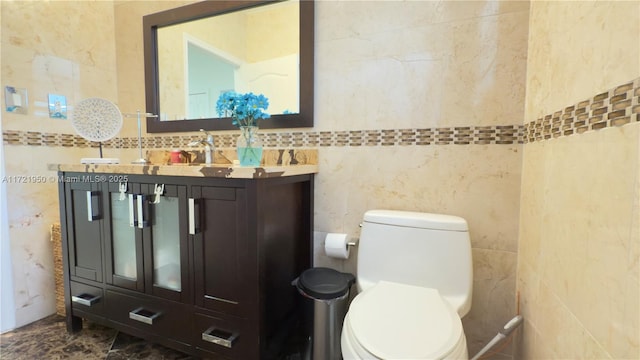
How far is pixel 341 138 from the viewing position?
59.1 inches

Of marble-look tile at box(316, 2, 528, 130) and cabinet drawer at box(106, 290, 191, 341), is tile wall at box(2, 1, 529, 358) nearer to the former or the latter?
marble-look tile at box(316, 2, 528, 130)

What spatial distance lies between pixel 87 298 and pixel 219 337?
2.75 feet

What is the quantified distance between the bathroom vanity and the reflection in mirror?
1.79 ft

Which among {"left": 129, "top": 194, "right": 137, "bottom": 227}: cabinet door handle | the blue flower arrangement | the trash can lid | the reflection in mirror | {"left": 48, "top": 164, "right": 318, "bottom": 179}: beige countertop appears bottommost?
the trash can lid

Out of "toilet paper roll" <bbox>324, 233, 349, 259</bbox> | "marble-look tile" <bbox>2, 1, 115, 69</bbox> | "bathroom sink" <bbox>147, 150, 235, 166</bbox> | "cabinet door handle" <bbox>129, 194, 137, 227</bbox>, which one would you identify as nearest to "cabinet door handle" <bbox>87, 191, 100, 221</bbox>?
"cabinet door handle" <bbox>129, 194, 137, 227</bbox>

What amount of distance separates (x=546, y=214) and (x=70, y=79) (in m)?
2.63

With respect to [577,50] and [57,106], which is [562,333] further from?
[57,106]

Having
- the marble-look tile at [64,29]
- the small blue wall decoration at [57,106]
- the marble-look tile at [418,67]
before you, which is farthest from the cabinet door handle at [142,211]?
the marble-look tile at [64,29]

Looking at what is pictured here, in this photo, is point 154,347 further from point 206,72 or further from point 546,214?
point 546,214

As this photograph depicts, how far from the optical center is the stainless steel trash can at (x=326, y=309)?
121cm

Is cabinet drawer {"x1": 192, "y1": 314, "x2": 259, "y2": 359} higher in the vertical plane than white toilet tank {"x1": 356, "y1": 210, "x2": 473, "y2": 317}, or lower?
lower

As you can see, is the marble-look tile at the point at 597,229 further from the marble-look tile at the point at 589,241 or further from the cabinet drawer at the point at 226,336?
the cabinet drawer at the point at 226,336

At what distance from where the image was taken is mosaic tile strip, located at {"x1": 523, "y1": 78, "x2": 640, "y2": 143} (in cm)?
56

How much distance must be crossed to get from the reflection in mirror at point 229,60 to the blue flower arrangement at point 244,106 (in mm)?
168
